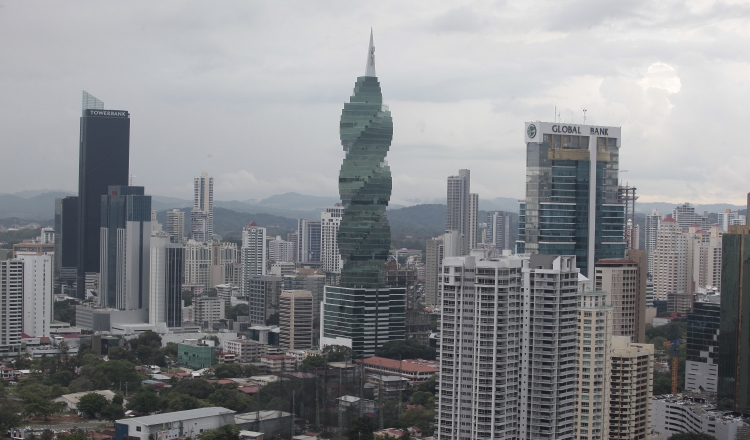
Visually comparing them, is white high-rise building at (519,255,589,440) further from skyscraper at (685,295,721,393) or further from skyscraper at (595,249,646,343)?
skyscraper at (685,295,721,393)

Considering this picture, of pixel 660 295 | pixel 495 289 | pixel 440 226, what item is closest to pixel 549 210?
pixel 495 289

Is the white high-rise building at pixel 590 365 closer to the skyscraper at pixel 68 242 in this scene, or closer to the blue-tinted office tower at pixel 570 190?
the blue-tinted office tower at pixel 570 190

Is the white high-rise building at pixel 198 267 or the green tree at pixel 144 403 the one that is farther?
the white high-rise building at pixel 198 267

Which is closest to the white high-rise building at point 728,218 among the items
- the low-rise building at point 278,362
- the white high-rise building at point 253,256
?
the white high-rise building at point 253,256

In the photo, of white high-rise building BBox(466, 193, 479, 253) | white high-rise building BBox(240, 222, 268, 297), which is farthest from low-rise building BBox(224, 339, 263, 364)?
white high-rise building BBox(466, 193, 479, 253)

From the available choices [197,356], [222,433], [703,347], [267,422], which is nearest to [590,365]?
[222,433]

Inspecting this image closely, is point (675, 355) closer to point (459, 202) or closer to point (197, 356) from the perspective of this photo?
point (197, 356)
